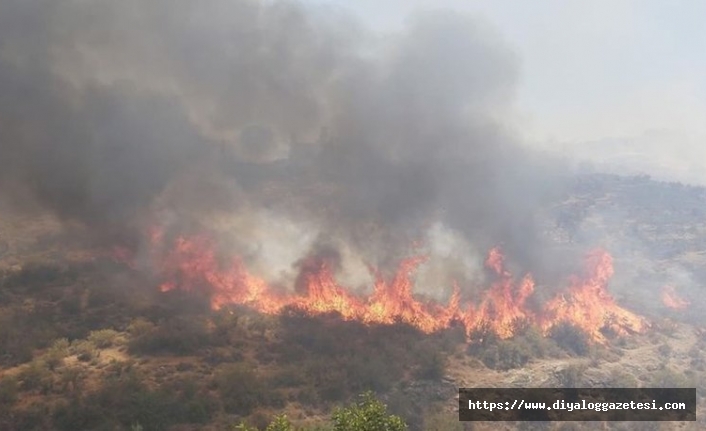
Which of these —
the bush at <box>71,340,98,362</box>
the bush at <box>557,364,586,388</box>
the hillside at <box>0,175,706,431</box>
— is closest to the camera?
the hillside at <box>0,175,706,431</box>

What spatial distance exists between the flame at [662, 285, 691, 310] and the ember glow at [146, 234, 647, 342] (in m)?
11.5

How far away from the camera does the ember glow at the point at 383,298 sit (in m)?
38.7

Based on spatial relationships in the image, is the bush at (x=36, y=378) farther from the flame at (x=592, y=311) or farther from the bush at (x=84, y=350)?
the flame at (x=592, y=311)

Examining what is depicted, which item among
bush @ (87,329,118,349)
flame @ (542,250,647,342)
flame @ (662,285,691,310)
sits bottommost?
bush @ (87,329,118,349)

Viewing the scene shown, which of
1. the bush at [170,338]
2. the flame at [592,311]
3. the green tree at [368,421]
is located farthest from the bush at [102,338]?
the flame at [592,311]

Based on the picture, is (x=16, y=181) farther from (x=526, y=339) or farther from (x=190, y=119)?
(x=526, y=339)

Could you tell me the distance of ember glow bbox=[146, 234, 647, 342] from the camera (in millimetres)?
38656

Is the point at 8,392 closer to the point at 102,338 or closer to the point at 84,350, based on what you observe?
the point at 84,350

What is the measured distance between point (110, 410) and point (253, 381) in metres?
7.32

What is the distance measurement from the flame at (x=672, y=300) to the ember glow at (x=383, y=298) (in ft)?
37.9

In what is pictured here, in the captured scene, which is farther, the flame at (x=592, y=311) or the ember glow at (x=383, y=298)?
the flame at (x=592, y=311)

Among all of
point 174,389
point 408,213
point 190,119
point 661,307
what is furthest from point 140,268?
point 661,307

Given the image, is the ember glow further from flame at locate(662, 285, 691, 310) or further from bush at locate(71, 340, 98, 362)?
flame at locate(662, 285, 691, 310)

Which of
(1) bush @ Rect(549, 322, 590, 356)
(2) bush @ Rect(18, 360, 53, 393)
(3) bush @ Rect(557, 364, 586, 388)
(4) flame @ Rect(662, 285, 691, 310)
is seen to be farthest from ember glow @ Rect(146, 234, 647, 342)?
(2) bush @ Rect(18, 360, 53, 393)
